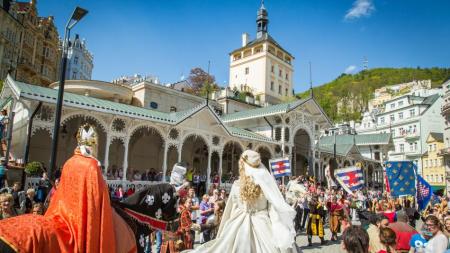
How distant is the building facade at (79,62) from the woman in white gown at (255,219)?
7627 cm

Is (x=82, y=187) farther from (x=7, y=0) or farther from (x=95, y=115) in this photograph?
(x=7, y=0)

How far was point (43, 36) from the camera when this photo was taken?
174ft

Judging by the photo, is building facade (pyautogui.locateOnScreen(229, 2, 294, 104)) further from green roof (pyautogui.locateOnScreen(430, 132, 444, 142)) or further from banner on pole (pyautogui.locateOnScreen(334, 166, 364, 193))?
banner on pole (pyautogui.locateOnScreen(334, 166, 364, 193))

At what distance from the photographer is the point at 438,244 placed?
4910 millimetres

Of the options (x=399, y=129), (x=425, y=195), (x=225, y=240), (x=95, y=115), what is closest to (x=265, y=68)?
(x=399, y=129)

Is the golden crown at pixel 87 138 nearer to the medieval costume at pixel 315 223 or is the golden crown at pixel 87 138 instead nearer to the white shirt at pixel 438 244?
the white shirt at pixel 438 244

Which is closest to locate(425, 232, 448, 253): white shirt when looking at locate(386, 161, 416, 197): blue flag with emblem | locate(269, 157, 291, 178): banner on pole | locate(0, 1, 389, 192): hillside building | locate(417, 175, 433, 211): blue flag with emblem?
locate(386, 161, 416, 197): blue flag with emblem

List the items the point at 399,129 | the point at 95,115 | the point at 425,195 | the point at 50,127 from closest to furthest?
1. the point at 425,195
2. the point at 50,127
3. the point at 95,115
4. the point at 399,129

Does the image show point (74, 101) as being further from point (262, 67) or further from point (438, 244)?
point (262, 67)

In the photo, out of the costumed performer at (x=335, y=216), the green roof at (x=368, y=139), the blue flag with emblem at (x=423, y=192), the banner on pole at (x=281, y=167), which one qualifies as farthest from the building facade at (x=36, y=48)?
the blue flag with emblem at (x=423, y=192)

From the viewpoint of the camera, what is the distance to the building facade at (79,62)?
7456 centimetres

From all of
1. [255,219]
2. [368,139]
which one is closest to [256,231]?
[255,219]

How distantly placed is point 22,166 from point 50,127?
2.47m

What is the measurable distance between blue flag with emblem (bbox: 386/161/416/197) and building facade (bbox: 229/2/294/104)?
4018 centimetres
